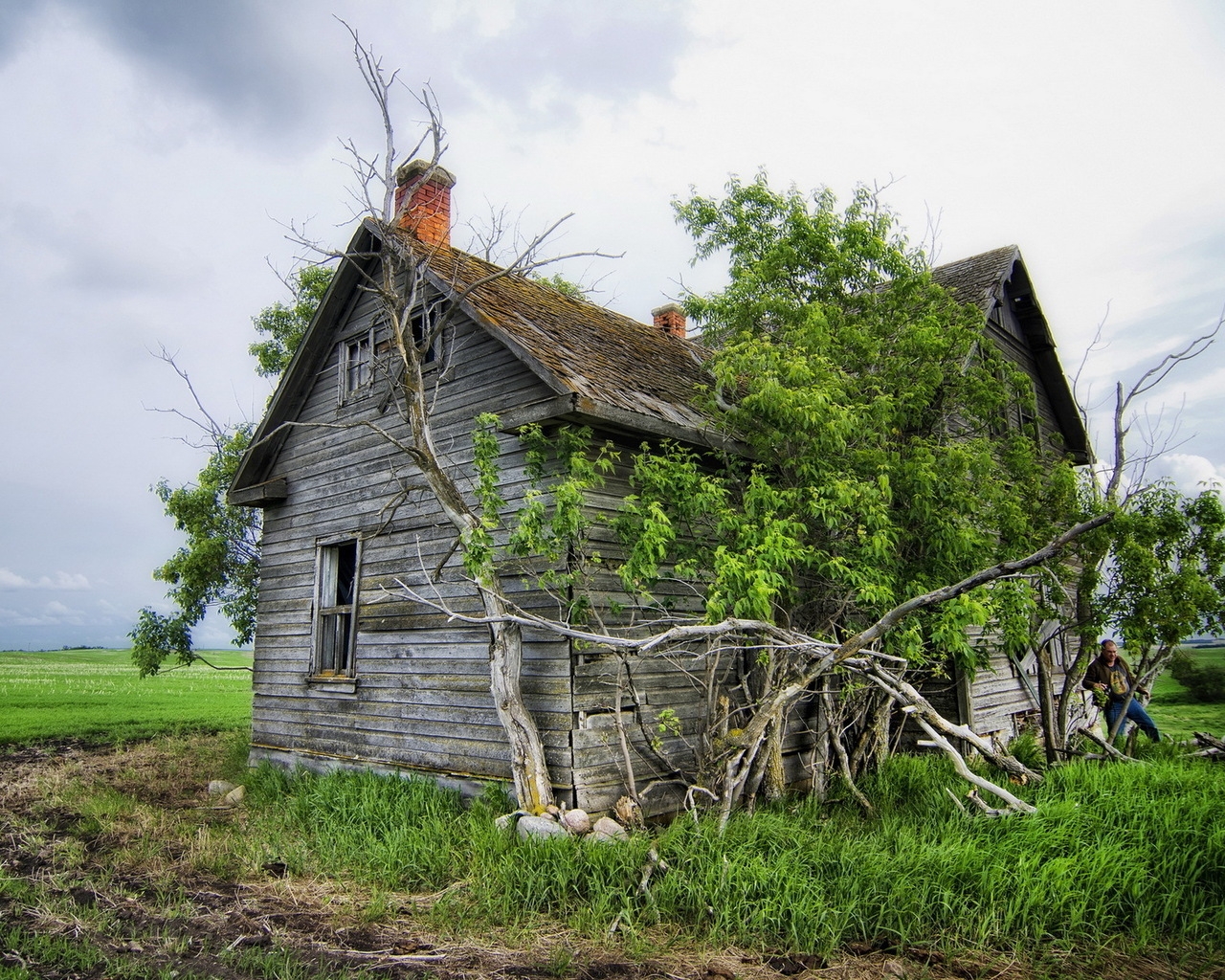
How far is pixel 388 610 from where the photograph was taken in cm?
977

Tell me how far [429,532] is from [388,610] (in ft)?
3.83

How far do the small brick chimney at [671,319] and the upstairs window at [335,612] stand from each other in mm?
7434

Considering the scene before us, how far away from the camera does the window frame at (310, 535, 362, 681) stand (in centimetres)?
1027

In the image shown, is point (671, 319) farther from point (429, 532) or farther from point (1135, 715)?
point (1135, 715)

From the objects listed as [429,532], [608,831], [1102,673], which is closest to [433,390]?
[429,532]

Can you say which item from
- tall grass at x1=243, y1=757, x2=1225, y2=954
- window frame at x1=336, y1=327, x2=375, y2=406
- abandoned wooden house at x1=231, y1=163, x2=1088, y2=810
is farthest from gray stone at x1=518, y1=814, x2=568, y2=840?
window frame at x1=336, y1=327, x2=375, y2=406

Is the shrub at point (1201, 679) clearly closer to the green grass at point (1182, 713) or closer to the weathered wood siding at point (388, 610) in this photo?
the green grass at point (1182, 713)

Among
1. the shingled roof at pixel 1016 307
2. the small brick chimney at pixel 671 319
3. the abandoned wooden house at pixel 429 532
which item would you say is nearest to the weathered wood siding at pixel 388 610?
the abandoned wooden house at pixel 429 532

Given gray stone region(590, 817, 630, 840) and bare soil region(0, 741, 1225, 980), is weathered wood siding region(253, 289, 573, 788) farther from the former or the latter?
bare soil region(0, 741, 1225, 980)

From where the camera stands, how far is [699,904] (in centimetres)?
541

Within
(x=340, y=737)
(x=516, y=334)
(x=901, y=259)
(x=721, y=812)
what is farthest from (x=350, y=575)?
(x=901, y=259)

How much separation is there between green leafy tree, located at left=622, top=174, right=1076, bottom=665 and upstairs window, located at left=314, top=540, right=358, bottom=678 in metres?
4.41

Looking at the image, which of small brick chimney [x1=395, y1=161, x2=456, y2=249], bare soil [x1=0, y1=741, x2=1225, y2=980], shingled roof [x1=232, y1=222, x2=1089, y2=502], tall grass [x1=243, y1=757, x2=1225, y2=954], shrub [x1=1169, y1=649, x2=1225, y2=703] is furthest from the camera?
shrub [x1=1169, y1=649, x2=1225, y2=703]

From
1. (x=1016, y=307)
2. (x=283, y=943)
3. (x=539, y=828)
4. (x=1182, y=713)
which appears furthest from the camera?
(x=1182, y=713)
